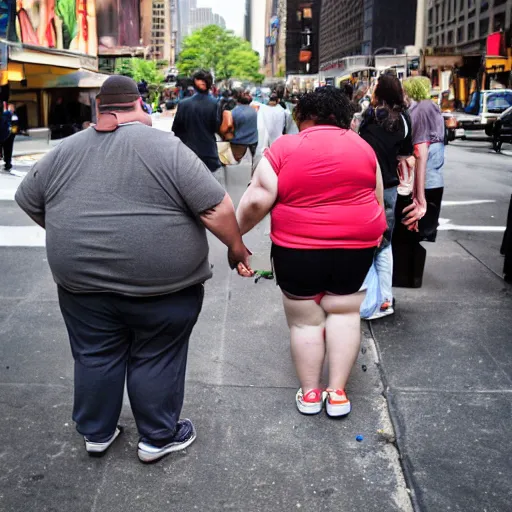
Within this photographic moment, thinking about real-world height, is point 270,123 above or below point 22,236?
above

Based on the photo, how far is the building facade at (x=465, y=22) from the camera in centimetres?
5081

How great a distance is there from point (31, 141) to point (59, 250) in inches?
681

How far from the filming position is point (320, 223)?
3611 mm

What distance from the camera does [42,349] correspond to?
4836mm

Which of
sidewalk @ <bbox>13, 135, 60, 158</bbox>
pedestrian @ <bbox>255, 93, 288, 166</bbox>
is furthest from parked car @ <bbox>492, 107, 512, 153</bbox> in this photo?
sidewalk @ <bbox>13, 135, 60, 158</bbox>

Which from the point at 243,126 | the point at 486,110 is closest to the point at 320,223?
the point at 243,126

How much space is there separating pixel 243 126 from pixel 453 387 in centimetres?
694

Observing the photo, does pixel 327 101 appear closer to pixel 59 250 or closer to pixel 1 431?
pixel 59 250

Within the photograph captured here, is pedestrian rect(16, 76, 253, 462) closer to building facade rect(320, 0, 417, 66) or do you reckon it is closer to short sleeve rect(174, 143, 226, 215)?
short sleeve rect(174, 143, 226, 215)

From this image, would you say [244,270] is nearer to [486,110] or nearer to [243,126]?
[243,126]

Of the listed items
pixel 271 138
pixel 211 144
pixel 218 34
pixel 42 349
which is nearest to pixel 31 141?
pixel 271 138

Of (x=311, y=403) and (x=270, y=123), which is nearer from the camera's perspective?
(x=311, y=403)

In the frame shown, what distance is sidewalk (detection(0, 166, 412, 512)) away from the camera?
10.3ft

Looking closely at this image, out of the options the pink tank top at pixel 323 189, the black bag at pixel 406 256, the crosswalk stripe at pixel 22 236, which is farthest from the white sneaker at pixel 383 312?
the crosswalk stripe at pixel 22 236
